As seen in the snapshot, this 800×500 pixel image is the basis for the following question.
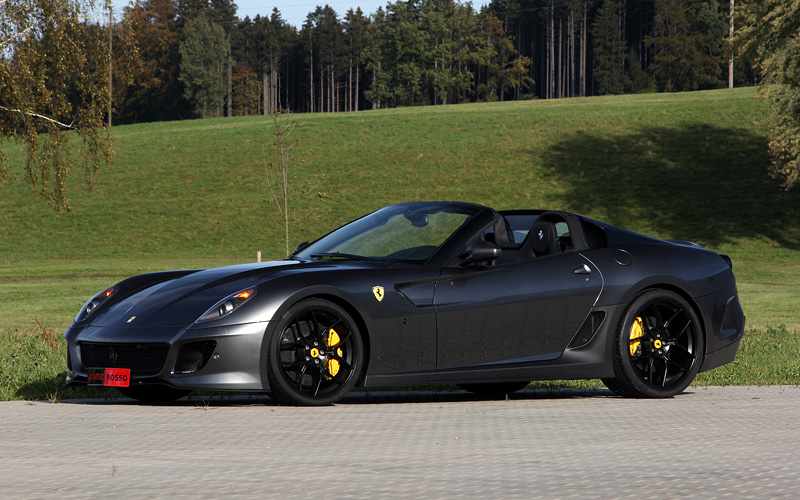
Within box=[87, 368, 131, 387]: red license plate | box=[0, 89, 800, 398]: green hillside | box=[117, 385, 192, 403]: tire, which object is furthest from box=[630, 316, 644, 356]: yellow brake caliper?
box=[0, 89, 800, 398]: green hillside

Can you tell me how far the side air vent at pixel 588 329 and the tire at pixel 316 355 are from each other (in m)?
1.66

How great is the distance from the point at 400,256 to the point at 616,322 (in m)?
1.66

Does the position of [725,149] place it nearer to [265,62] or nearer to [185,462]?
[185,462]

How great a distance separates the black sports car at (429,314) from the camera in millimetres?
6227

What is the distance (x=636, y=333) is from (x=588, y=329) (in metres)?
0.45

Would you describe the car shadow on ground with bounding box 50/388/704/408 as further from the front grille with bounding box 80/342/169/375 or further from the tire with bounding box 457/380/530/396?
the front grille with bounding box 80/342/169/375

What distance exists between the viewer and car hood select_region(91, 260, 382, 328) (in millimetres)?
6336

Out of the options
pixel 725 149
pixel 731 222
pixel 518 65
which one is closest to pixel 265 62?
pixel 518 65

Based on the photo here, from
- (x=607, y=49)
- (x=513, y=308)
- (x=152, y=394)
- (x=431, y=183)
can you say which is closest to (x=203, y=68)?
(x=607, y=49)

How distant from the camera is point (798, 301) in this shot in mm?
21453

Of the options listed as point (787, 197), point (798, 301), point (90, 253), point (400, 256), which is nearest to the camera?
point (400, 256)

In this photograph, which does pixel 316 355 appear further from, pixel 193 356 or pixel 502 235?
pixel 502 235

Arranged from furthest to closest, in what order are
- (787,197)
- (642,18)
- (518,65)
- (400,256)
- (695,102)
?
(642,18) → (518,65) → (695,102) → (787,197) → (400,256)

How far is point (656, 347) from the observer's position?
7.45m
